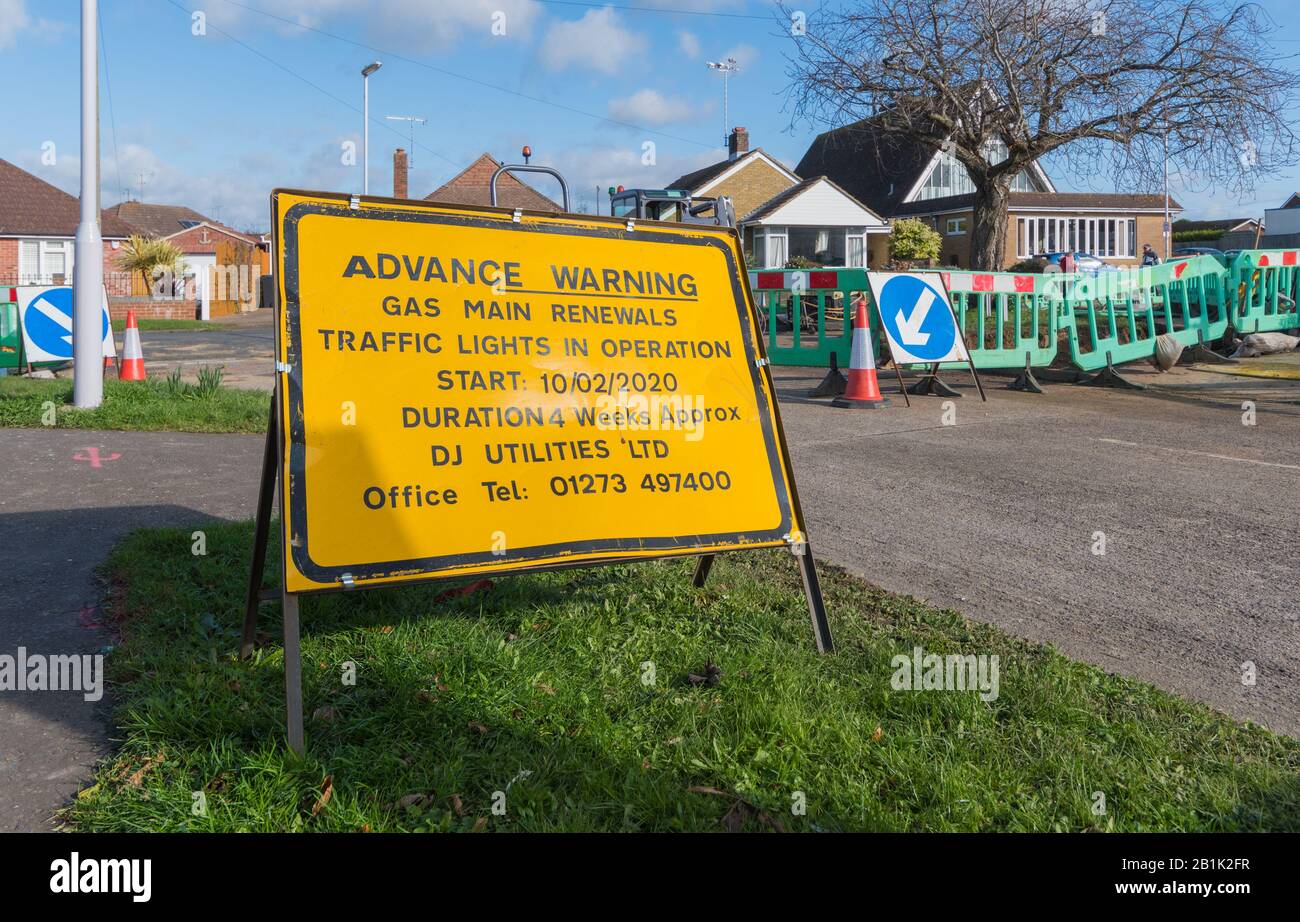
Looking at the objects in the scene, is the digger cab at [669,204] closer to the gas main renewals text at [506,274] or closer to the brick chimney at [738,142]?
the gas main renewals text at [506,274]

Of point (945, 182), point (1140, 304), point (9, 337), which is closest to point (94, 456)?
point (9, 337)

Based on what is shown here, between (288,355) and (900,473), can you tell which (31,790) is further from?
(900,473)

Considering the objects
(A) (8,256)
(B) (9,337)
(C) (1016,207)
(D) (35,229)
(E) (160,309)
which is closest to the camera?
(B) (9,337)

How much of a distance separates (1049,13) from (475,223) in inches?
697

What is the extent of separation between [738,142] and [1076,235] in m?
17.3

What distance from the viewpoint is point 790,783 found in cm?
294

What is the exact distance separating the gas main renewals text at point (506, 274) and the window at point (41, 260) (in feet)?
146

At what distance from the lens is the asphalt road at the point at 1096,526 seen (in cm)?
403

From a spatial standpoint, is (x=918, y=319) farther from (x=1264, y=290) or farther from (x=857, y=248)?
(x=857, y=248)

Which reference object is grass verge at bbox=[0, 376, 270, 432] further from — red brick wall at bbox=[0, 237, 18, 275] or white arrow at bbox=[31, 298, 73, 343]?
red brick wall at bbox=[0, 237, 18, 275]

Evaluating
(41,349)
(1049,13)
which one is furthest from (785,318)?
(41,349)

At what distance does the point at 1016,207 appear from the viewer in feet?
164

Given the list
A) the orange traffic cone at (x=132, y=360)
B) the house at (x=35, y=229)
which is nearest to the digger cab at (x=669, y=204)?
the orange traffic cone at (x=132, y=360)

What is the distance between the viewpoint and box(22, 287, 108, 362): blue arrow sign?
1399 centimetres
